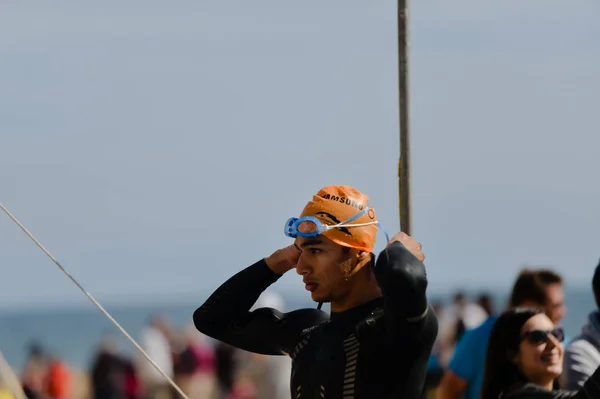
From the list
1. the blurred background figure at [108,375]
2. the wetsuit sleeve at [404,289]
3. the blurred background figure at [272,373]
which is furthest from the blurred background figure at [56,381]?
the wetsuit sleeve at [404,289]

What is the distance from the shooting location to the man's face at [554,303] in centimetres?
649

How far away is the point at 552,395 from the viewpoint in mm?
4961

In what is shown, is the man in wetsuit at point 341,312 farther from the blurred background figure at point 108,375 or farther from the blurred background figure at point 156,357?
the blurred background figure at point 108,375

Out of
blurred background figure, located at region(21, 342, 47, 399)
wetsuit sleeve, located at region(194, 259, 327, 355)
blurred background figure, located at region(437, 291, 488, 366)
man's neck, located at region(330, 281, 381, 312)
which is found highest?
man's neck, located at region(330, 281, 381, 312)

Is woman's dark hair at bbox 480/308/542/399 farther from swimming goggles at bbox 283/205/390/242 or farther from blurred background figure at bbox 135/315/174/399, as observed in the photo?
blurred background figure at bbox 135/315/174/399

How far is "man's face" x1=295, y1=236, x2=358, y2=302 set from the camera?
4793 mm

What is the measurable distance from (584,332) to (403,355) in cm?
175

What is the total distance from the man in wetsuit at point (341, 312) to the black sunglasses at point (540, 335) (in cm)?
76

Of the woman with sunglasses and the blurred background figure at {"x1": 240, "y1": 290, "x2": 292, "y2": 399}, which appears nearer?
the woman with sunglasses

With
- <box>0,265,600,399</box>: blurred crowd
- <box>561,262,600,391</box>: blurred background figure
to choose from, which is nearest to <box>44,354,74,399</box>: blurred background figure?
<box>0,265,600,399</box>: blurred crowd

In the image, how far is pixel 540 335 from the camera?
5.32 m

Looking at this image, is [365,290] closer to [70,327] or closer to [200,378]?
[200,378]

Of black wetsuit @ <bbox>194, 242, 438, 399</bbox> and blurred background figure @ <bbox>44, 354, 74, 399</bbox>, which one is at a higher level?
black wetsuit @ <bbox>194, 242, 438, 399</bbox>

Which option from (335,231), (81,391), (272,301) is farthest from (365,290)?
(81,391)
